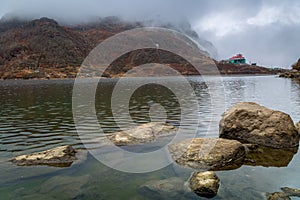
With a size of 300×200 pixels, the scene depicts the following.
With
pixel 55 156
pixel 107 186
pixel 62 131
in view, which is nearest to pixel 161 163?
pixel 107 186

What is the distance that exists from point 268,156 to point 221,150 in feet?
11.9

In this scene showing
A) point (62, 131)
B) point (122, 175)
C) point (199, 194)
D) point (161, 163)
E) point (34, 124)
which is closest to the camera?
point (199, 194)

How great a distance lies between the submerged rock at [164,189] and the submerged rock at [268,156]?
18.0 ft

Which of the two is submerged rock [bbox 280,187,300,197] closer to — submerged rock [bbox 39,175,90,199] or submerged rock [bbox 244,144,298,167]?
submerged rock [bbox 244,144,298,167]

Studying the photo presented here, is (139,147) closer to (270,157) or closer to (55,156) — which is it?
(55,156)

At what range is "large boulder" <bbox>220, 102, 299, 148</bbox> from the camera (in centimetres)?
1895

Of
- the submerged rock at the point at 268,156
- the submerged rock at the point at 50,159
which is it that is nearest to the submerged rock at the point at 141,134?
the submerged rock at the point at 50,159

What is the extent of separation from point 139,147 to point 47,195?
8.50m

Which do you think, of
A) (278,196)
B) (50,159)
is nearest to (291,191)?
(278,196)

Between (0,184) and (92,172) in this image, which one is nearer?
(0,184)

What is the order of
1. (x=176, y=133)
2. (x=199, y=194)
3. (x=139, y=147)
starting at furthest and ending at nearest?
(x=176, y=133) < (x=139, y=147) < (x=199, y=194)

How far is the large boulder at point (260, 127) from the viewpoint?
19.0 meters

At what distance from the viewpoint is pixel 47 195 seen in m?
12.2

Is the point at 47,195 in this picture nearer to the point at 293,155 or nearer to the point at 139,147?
the point at 139,147
